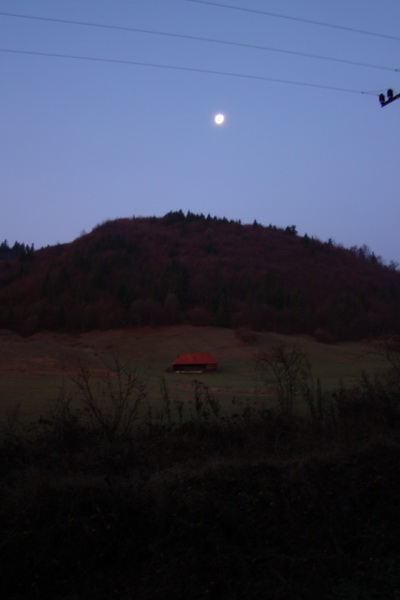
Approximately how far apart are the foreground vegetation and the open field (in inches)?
522

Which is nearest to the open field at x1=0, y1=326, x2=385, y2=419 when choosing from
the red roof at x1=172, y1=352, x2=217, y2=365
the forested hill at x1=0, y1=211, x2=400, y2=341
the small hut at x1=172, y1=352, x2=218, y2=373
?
the small hut at x1=172, y1=352, x2=218, y2=373

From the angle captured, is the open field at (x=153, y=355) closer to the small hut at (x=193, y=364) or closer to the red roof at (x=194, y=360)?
the small hut at (x=193, y=364)

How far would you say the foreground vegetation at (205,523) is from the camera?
4.10 metres

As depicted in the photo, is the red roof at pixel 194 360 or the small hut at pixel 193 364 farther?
the red roof at pixel 194 360

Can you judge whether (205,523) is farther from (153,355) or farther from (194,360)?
(153,355)

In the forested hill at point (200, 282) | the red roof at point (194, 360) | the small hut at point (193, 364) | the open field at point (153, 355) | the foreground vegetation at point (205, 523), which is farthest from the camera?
the forested hill at point (200, 282)

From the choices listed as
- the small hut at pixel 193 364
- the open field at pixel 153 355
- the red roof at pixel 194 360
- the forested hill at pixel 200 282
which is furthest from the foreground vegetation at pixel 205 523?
the forested hill at pixel 200 282

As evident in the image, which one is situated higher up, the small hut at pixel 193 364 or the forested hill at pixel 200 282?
the forested hill at pixel 200 282

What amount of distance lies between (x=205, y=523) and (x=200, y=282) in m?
75.2

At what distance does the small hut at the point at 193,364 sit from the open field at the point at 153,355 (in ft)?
4.01

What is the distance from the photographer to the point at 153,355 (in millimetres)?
50562

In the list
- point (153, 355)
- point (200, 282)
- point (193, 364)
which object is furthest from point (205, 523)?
point (200, 282)

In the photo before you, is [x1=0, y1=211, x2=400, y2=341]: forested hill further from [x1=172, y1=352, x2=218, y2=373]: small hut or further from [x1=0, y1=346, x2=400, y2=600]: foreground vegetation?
[x1=0, y1=346, x2=400, y2=600]: foreground vegetation

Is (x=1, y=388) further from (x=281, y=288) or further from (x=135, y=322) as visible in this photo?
(x=281, y=288)
